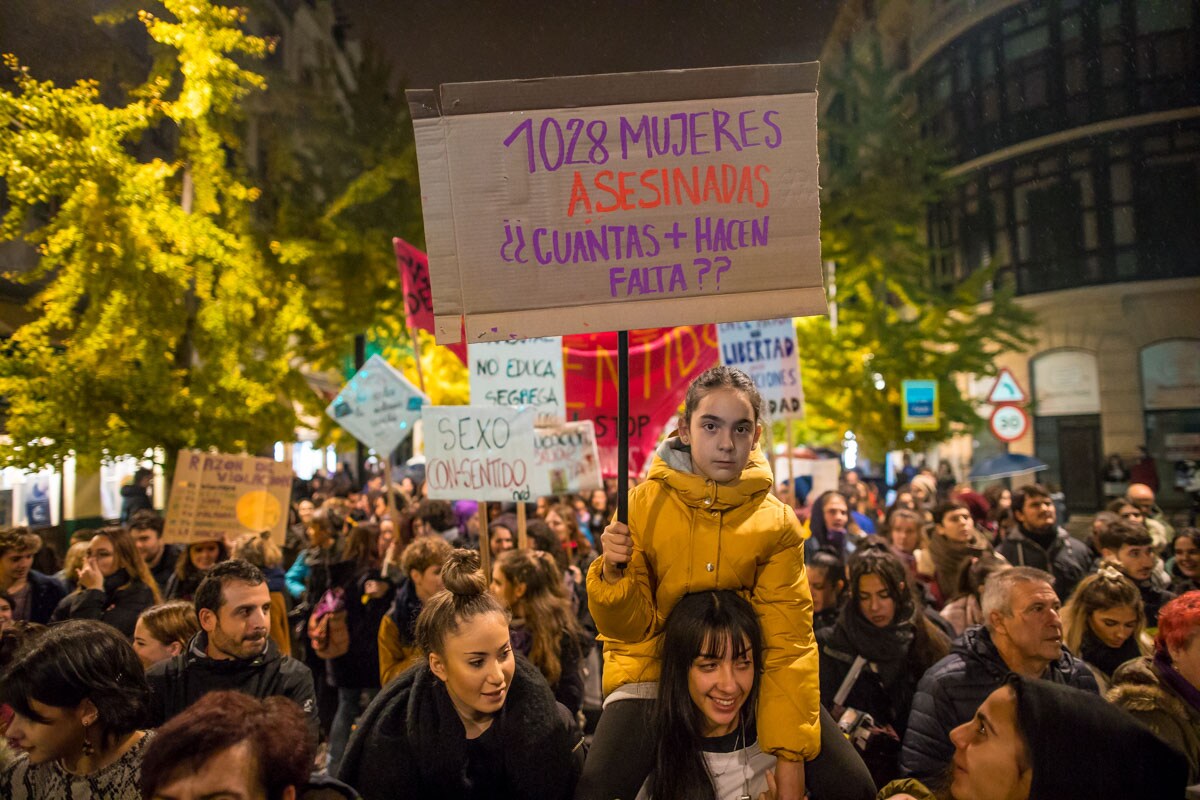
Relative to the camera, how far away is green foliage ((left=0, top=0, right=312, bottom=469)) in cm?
1012

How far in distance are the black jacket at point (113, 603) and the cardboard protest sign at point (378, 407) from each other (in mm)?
3913

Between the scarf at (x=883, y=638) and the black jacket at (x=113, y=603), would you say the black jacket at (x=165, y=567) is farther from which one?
the scarf at (x=883, y=638)

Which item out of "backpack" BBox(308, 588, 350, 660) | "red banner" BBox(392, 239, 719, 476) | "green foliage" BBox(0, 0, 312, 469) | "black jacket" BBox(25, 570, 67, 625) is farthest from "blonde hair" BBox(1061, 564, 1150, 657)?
"green foliage" BBox(0, 0, 312, 469)

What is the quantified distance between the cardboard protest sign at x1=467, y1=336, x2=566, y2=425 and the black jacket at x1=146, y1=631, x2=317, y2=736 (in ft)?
12.6

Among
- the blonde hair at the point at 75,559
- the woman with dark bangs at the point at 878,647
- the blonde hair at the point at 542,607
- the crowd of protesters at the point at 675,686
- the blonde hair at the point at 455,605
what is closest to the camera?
the crowd of protesters at the point at 675,686

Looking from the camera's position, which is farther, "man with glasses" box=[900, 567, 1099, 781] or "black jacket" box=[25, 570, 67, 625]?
→ "black jacket" box=[25, 570, 67, 625]

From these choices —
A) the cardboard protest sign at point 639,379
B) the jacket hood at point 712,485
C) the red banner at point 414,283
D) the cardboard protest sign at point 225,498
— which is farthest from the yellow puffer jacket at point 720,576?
the red banner at point 414,283

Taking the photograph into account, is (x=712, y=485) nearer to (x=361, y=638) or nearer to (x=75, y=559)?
(x=361, y=638)

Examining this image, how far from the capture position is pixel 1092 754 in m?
1.97

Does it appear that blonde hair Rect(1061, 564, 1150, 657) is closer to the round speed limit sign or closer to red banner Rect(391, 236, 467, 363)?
red banner Rect(391, 236, 467, 363)

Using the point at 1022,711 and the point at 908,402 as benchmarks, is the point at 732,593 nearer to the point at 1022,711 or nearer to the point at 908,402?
the point at 1022,711

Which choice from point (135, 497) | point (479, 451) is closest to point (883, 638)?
point (479, 451)

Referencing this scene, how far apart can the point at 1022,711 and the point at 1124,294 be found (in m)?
26.4

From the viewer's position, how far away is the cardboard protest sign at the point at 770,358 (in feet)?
30.7
